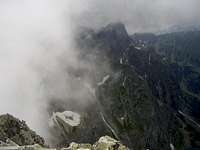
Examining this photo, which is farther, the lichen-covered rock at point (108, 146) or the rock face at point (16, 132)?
the rock face at point (16, 132)

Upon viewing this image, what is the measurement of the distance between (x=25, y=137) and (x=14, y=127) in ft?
26.4

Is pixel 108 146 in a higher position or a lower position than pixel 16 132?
higher

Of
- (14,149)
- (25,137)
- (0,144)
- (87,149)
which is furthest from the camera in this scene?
(25,137)

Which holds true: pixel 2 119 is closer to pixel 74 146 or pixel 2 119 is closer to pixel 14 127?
pixel 14 127

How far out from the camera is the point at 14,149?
12481 centimetres

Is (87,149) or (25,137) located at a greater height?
(87,149)

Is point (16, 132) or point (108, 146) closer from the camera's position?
point (108, 146)

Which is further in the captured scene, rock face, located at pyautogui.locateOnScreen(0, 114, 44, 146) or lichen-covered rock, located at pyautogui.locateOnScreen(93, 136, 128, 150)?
rock face, located at pyautogui.locateOnScreen(0, 114, 44, 146)

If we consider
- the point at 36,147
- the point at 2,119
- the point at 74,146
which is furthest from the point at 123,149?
the point at 2,119

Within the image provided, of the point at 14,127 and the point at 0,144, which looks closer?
the point at 0,144

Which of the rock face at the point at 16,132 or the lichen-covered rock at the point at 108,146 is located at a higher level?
the lichen-covered rock at the point at 108,146

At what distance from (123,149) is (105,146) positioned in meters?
5.50

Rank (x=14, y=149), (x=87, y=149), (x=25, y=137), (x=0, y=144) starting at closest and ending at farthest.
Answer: (x=87, y=149)
(x=14, y=149)
(x=0, y=144)
(x=25, y=137)

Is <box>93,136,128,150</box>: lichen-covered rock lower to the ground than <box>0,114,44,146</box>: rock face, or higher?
higher
